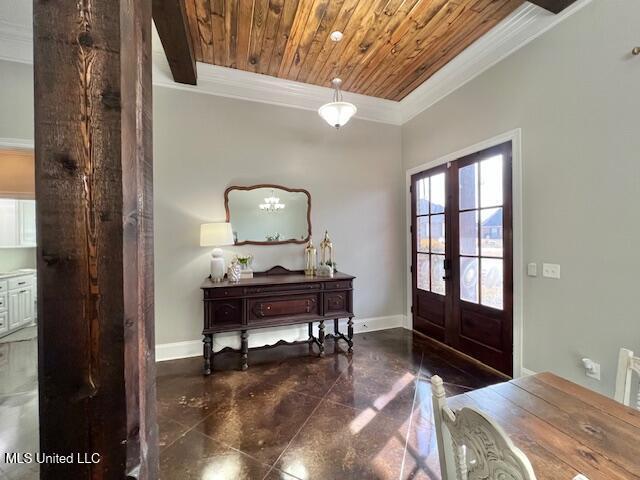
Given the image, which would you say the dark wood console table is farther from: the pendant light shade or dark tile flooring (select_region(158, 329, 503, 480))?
the pendant light shade

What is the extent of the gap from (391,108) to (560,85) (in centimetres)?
214

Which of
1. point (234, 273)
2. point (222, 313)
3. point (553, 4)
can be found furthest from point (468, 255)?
point (222, 313)

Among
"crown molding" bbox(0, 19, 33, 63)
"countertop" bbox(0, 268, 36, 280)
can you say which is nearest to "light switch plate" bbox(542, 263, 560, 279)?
"crown molding" bbox(0, 19, 33, 63)

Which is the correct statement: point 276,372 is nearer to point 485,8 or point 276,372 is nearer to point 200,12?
point 200,12

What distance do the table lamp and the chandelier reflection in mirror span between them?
603 mm

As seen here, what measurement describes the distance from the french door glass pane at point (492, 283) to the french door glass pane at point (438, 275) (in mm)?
544

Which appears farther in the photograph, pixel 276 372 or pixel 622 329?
pixel 276 372

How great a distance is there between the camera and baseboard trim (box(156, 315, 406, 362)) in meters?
3.14

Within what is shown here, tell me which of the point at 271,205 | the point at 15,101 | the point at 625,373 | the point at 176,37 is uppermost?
the point at 176,37

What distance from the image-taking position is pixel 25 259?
490 cm

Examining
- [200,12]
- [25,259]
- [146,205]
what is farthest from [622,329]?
[25,259]

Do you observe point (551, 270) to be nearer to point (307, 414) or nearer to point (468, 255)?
point (468, 255)

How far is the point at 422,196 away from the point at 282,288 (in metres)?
2.31

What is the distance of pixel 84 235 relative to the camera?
69 centimetres
